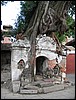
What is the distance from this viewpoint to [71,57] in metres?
17.5

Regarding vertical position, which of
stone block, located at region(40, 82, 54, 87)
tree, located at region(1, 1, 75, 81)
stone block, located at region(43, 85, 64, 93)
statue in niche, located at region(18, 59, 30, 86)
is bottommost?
stone block, located at region(43, 85, 64, 93)

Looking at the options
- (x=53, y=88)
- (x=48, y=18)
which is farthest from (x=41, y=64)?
(x=53, y=88)

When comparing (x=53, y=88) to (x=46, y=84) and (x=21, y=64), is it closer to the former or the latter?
(x=46, y=84)

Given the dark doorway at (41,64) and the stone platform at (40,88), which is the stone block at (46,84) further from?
the dark doorway at (41,64)

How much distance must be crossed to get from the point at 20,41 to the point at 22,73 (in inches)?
56.0

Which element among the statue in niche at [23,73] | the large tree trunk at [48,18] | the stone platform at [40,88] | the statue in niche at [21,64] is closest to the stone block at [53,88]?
A: the stone platform at [40,88]

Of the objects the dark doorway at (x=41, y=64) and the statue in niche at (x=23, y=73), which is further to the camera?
the dark doorway at (x=41, y=64)

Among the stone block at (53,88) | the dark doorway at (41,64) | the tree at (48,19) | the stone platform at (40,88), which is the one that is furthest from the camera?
the dark doorway at (41,64)

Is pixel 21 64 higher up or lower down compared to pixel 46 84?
higher up

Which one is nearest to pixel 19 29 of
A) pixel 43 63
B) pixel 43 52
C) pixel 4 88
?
pixel 43 63

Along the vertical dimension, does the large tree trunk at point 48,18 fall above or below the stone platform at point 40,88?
above

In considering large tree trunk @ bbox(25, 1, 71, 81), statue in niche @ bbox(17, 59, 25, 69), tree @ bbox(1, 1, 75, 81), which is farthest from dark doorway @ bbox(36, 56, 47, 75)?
statue in niche @ bbox(17, 59, 25, 69)

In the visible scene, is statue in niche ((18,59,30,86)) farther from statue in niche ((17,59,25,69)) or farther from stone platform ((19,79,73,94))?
stone platform ((19,79,73,94))

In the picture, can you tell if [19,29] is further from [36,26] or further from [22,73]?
[22,73]
